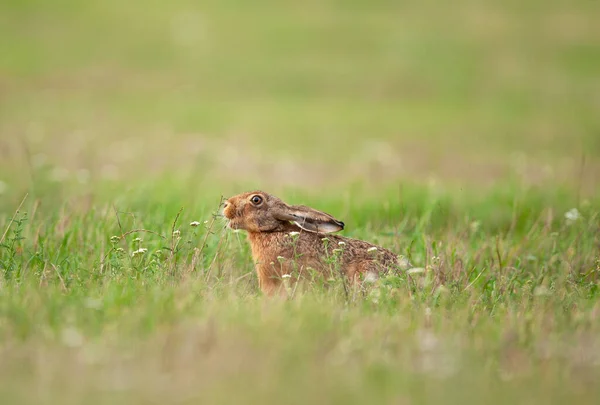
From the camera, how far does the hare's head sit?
6469 mm

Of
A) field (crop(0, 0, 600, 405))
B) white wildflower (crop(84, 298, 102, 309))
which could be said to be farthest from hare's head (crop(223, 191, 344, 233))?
white wildflower (crop(84, 298, 102, 309))

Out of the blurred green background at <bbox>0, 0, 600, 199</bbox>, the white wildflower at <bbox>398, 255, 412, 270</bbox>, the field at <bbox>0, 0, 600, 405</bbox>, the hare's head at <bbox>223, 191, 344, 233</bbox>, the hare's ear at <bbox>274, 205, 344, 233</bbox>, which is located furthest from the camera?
the blurred green background at <bbox>0, 0, 600, 199</bbox>

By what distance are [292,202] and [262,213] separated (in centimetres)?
130

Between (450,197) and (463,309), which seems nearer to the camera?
(463,309)

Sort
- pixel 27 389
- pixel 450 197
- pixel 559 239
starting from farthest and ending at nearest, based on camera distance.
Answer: pixel 450 197, pixel 559 239, pixel 27 389

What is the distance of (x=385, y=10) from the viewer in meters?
43.4

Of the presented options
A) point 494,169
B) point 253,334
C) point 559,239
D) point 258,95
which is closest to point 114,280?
point 253,334

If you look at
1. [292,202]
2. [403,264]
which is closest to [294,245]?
[403,264]

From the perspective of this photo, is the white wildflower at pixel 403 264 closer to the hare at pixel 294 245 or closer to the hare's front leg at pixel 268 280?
the hare at pixel 294 245

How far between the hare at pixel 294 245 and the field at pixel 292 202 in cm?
24

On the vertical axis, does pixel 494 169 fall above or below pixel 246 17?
below

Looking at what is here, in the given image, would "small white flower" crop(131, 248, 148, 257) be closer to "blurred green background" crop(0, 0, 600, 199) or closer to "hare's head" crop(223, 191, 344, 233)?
"hare's head" crop(223, 191, 344, 233)

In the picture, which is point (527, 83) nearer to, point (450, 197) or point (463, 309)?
point (450, 197)

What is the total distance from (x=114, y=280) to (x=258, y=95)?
23426 millimetres
